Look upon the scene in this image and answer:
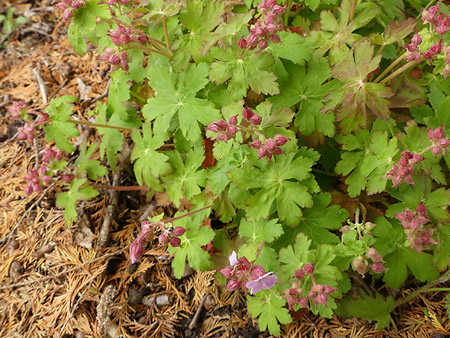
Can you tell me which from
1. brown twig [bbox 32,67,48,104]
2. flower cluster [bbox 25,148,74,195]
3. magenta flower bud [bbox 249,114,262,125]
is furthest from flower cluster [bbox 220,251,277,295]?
brown twig [bbox 32,67,48,104]

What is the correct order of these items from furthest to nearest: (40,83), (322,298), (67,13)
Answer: (40,83)
(67,13)
(322,298)

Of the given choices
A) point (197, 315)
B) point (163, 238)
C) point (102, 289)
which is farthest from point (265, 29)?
point (102, 289)

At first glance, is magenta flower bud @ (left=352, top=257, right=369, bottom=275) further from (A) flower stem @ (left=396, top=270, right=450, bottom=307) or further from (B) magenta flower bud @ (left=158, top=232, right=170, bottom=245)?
(B) magenta flower bud @ (left=158, top=232, right=170, bottom=245)

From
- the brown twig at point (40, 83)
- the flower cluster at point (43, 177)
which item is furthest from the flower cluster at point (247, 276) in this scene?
the brown twig at point (40, 83)

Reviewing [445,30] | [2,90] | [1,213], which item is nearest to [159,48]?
[445,30]

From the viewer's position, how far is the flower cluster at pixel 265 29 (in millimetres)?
2316

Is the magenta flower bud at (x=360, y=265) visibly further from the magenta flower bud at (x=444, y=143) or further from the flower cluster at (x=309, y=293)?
the magenta flower bud at (x=444, y=143)

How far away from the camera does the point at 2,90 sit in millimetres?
4371

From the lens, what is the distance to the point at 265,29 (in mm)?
2309

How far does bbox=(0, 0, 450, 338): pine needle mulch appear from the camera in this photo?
2.87m

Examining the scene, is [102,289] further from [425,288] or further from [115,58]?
[425,288]

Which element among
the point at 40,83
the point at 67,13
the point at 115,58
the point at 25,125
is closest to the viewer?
the point at 115,58

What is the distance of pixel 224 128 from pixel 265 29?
618mm

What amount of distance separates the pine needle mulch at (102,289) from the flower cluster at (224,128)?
1210 millimetres
